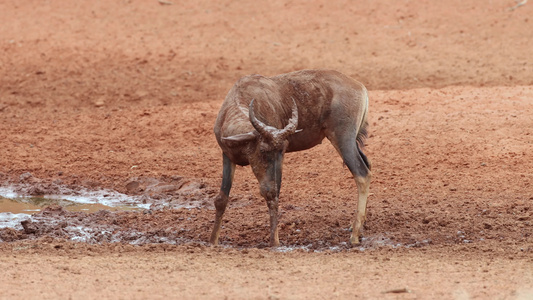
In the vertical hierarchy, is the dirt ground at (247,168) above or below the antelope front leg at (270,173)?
below

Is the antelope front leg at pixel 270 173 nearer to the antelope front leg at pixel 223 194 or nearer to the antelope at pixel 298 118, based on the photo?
the antelope at pixel 298 118

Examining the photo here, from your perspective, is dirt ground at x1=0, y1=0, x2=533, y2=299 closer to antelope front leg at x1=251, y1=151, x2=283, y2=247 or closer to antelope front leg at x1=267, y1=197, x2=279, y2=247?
antelope front leg at x1=267, y1=197, x2=279, y2=247

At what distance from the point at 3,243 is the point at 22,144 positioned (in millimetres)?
5407

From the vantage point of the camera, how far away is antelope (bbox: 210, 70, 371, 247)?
8.35 m

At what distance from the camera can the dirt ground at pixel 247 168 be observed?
7230 mm

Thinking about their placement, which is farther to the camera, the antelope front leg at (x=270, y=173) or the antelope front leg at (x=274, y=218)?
the antelope front leg at (x=274, y=218)

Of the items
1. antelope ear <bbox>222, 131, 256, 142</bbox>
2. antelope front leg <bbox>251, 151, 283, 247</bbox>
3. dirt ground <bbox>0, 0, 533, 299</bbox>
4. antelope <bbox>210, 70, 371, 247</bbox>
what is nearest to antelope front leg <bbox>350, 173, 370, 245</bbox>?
antelope <bbox>210, 70, 371, 247</bbox>

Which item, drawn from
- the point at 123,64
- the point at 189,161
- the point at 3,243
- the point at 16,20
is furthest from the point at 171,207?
the point at 16,20

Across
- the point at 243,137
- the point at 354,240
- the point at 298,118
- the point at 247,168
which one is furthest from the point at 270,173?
the point at 247,168

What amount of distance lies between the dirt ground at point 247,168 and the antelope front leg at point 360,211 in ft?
0.60

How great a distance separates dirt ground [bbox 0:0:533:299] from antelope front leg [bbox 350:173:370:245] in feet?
0.60

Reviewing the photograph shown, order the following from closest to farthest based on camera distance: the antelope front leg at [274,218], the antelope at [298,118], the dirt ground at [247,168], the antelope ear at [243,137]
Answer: the dirt ground at [247,168] < the antelope ear at [243,137] < the antelope front leg at [274,218] < the antelope at [298,118]

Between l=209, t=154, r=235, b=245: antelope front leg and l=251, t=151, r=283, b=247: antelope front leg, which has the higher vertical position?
l=251, t=151, r=283, b=247: antelope front leg

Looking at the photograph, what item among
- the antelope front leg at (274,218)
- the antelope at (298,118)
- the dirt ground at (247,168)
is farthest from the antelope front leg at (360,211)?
the antelope front leg at (274,218)
